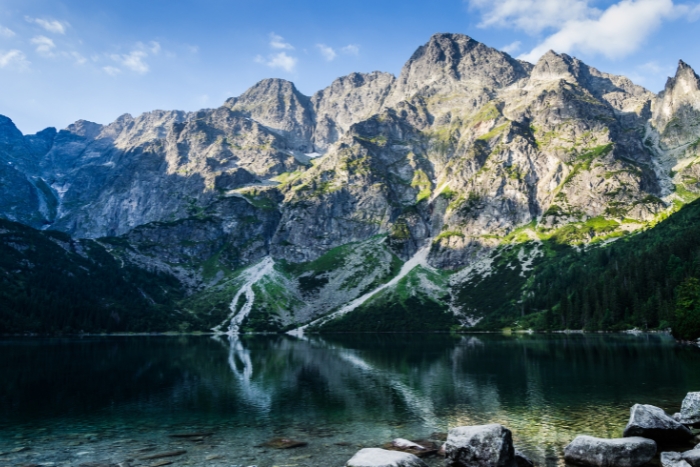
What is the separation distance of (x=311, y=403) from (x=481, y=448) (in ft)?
98.6

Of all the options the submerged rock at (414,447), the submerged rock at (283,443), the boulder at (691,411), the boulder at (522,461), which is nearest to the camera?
the boulder at (522,461)

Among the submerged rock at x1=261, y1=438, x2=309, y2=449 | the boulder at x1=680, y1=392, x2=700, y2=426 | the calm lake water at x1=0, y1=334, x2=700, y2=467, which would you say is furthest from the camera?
the boulder at x1=680, y1=392, x2=700, y2=426

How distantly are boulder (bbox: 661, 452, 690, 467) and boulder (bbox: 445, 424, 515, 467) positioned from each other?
29.6 ft

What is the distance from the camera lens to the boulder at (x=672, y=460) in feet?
91.1

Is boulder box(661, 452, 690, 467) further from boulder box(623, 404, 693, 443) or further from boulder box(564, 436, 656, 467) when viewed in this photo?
boulder box(623, 404, 693, 443)

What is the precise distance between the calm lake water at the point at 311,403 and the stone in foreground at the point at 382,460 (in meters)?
4.66

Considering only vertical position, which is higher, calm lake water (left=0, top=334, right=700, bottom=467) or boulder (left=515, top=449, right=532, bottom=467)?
boulder (left=515, top=449, right=532, bottom=467)

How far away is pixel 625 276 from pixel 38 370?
196268mm

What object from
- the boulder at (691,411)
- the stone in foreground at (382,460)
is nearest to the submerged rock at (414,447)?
the stone in foreground at (382,460)

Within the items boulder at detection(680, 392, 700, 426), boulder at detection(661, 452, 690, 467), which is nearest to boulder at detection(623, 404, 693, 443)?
boulder at detection(680, 392, 700, 426)

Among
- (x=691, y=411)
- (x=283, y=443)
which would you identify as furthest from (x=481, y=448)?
(x=691, y=411)

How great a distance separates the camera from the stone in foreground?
27234 mm

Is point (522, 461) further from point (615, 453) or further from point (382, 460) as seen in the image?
point (382, 460)

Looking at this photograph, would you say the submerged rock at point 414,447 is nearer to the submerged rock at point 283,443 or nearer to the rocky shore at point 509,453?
the rocky shore at point 509,453
